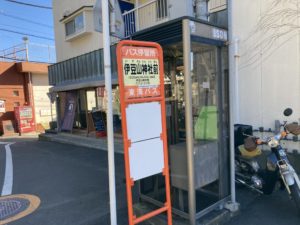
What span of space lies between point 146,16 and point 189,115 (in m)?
6.84

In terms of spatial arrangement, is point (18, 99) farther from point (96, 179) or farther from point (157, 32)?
point (157, 32)

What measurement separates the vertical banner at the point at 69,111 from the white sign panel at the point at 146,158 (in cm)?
921

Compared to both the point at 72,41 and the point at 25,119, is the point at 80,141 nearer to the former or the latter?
the point at 72,41

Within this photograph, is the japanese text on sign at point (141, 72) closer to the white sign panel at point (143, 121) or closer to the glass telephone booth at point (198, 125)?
the white sign panel at point (143, 121)

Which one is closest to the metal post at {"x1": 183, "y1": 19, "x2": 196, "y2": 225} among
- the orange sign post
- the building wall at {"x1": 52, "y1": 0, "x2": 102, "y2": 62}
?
the orange sign post

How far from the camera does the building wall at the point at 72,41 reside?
34.3 feet

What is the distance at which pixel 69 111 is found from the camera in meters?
11.6

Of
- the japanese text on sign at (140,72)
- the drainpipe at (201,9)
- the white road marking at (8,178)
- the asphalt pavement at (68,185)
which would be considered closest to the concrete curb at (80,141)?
the asphalt pavement at (68,185)

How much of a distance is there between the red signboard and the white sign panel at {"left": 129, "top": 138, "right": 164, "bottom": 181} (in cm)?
1455

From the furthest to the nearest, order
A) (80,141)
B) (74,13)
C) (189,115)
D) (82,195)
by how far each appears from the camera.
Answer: (74,13)
(80,141)
(82,195)
(189,115)

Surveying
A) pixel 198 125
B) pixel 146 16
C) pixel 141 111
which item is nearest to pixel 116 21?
pixel 141 111

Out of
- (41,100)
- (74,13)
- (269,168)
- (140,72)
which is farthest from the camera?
(41,100)

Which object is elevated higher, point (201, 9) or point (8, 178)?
point (201, 9)

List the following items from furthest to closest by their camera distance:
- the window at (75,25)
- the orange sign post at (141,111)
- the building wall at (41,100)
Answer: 1. the building wall at (41,100)
2. the window at (75,25)
3. the orange sign post at (141,111)
